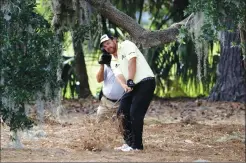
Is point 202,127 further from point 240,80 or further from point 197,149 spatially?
point 240,80

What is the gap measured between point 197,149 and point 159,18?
8.55 meters

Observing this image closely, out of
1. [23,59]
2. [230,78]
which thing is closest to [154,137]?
[23,59]

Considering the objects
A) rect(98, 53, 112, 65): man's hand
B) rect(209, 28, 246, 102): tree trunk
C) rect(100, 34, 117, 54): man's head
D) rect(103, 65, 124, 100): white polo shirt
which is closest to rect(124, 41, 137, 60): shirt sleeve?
rect(100, 34, 117, 54): man's head

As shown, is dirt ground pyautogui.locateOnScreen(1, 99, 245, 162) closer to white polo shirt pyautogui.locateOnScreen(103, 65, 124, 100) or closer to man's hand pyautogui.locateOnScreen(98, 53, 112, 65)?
white polo shirt pyautogui.locateOnScreen(103, 65, 124, 100)

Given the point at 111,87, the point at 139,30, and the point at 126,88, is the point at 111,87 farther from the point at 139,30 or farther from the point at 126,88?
the point at 139,30

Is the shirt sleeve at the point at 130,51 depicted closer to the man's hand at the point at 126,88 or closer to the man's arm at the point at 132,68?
the man's arm at the point at 132,68

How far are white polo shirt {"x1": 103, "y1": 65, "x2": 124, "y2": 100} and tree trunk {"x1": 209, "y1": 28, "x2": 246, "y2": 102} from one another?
6.31m

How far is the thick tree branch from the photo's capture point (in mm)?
9164

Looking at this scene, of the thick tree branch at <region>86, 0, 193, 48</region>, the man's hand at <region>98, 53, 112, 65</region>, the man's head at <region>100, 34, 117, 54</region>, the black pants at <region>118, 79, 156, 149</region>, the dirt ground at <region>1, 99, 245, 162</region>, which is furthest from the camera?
the thick tree branch at <region>86, 0, 193, 48</region>

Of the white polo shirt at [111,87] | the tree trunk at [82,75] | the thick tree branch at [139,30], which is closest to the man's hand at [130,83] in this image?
the white polo shirt at [111,87]

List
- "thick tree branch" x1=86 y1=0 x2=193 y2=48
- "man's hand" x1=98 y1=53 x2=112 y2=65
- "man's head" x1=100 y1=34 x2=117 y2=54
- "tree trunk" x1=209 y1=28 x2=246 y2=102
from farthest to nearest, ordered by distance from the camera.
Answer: "tree trunk" x1=209 y1=28 x2=246 y2=102
"thick tree branch" x1=86 y1=0 x2=193 y2=48
"man's hand" x1=98 y1=53 x2=112 y2=65
"man's head" x1=100 y1=34 x2=117 y2=54

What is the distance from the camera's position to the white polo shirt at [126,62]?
26.3 ft

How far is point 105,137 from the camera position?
8.20 meters

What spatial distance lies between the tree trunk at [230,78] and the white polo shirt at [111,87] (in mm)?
6308
